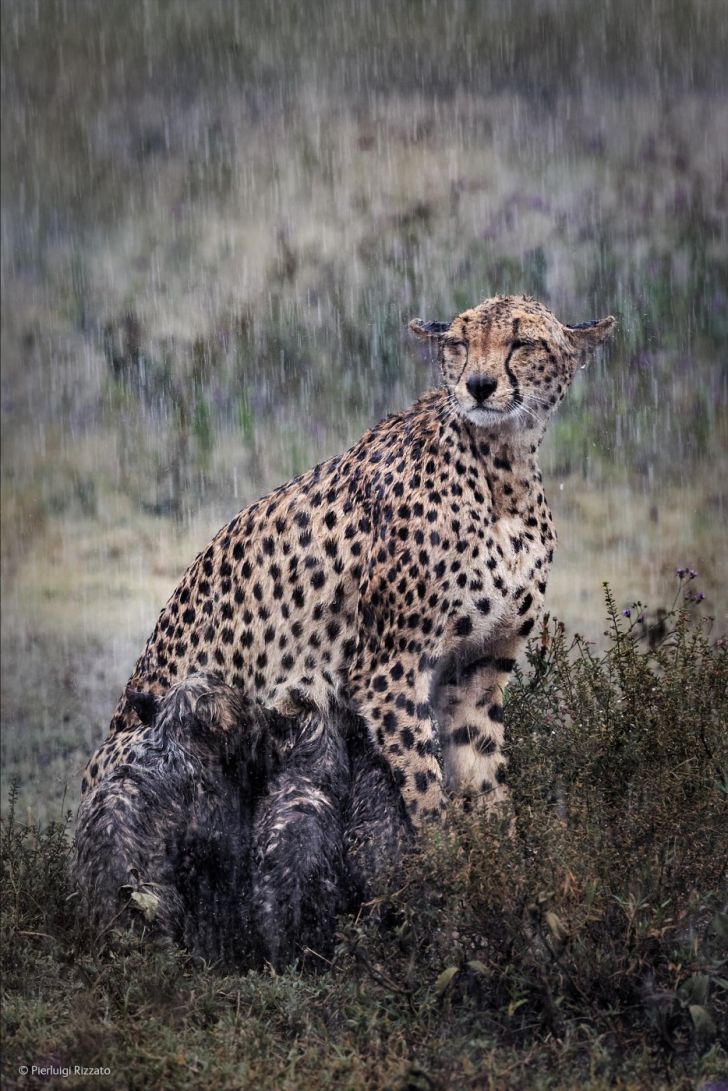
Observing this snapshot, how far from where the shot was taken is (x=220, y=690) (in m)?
4.75

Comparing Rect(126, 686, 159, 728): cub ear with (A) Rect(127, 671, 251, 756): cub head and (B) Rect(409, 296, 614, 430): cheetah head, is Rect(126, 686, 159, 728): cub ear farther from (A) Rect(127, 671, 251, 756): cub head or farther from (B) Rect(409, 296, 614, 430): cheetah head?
(B) Rect(409, 296, 614, 430): cheetah head

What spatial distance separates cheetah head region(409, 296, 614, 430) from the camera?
504 cm

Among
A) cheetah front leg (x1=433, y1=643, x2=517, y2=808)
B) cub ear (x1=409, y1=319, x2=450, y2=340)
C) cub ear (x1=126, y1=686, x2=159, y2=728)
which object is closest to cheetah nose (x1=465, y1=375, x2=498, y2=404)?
cub ear (x1=409, y1=319, x2=450, y2=340)

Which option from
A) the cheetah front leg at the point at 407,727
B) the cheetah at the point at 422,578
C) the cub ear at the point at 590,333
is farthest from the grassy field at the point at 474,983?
the cub ear at the point at 590,333

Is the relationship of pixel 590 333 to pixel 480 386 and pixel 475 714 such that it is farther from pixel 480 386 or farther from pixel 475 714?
pixel 475 714

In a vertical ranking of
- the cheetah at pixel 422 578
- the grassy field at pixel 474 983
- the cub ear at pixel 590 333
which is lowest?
the grassy field at pixel 474 983

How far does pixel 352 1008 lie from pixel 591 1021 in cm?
69

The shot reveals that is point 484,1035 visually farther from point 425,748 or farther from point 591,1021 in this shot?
point 425,748

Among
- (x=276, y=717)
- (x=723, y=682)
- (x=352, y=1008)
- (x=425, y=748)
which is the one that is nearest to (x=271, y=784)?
(x=276, y=717)

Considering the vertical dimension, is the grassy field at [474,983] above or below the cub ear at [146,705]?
below

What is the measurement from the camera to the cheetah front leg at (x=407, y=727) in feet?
15.9

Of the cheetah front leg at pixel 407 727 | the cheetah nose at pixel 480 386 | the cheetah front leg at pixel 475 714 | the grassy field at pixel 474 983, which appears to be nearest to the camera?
the grassy field at pixel 474 983

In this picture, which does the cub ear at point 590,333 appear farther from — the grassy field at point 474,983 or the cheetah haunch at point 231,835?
the cheetah haunch at point 231,835

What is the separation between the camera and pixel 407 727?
4.91 m
